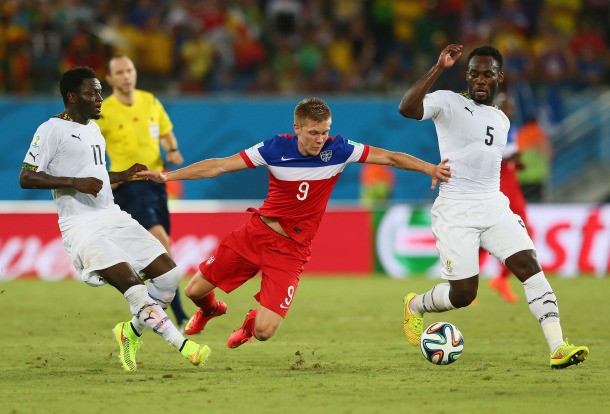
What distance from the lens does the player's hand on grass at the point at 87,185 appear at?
825 centimetres

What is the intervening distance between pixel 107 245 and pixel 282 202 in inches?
57.7

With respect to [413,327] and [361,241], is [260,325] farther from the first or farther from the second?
[361,241]

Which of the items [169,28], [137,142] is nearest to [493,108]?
[137,142]

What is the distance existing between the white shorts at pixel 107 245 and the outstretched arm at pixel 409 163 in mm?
1871

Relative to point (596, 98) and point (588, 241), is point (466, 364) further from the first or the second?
point (596, 98)

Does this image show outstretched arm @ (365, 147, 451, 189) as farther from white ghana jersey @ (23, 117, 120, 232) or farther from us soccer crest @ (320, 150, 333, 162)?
white ghana jersey @ (23, 117, 120, 232)

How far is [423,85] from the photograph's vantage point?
8414 millimetres

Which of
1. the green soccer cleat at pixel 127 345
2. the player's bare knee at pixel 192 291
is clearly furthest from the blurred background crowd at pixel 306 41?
the green soccer cleat at pixel 127 345

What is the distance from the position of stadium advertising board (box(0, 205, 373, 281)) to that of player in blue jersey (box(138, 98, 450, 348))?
8431 mm

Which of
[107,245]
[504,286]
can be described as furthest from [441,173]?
[504,286]

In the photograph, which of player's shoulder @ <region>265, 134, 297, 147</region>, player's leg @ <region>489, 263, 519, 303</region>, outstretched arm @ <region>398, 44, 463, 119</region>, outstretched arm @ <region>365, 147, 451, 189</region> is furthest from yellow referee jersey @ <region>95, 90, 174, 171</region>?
player's leg @ <region>489, 263, 519, 303</region>

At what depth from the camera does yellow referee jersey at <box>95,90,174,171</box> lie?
1084cm

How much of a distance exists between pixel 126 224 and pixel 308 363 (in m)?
1.84

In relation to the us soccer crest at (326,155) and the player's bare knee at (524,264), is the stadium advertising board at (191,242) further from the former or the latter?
the player's bare knee at (524,264)
